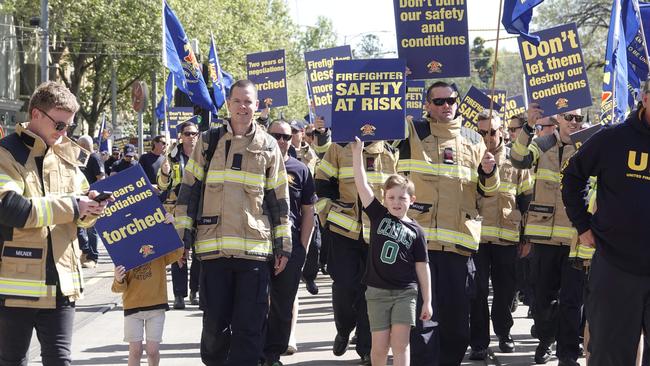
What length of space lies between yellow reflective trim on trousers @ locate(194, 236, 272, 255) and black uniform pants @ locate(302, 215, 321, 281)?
592cm

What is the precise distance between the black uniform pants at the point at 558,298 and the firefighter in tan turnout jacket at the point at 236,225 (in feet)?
9.06

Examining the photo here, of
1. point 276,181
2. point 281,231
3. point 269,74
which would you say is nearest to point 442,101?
point 276,181

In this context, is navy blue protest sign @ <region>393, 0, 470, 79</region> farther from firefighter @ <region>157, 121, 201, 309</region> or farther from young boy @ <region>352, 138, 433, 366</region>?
firefighter @ <region>157, 121, 201, 309</region>

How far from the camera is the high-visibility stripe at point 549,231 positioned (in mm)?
9445

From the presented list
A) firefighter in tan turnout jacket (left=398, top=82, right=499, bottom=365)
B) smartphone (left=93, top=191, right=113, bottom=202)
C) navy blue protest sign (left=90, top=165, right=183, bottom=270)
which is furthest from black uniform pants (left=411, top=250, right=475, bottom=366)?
smartphone (left=93, top=191, right=113, bottom=202)

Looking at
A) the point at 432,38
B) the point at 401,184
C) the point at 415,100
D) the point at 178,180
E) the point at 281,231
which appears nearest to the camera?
the point at 401,184

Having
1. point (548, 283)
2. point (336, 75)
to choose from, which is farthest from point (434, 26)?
point (548, 283)

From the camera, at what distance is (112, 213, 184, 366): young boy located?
803 centimetres

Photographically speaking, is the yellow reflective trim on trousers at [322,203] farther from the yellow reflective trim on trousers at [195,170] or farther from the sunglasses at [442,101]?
the yellow reflective trim on trousers at [195,170]

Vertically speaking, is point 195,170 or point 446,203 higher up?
point 195,170

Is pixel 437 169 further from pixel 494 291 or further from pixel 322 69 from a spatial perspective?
pixel 322 69

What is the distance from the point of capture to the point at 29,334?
626 centimetres

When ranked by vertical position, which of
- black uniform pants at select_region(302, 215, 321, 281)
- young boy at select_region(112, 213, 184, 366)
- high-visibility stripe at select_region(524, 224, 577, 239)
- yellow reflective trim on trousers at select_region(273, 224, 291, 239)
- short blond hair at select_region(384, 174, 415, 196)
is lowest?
black uniform pants at select_region(302, 215, 321, 281)

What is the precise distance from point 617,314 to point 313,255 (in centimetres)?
832
